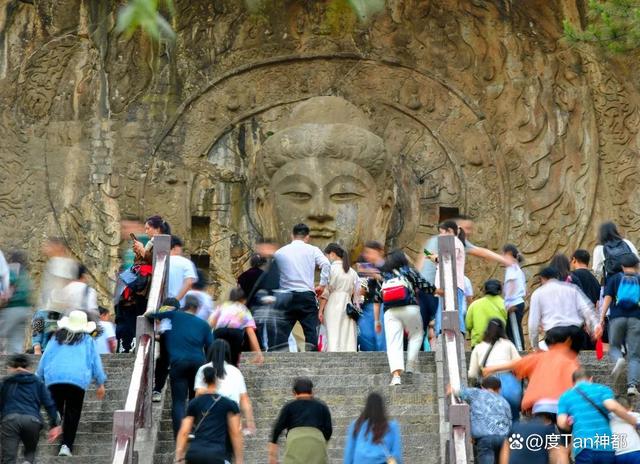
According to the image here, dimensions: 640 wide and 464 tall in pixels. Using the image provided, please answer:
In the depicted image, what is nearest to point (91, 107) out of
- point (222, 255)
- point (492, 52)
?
point (222, 255)

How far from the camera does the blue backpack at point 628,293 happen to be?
15789 mm

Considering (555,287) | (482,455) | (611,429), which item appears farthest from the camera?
(555,287)

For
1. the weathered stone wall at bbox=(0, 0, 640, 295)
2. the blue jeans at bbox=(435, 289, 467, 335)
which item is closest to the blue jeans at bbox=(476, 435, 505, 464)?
the blue jeans at bbox=(435, 289, 467, 335)

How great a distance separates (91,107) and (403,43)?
4.70m

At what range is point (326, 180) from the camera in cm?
2209

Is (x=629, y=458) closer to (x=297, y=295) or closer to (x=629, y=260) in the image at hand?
(x=629, y=260)

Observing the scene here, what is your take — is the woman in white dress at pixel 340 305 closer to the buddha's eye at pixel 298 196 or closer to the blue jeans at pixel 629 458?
the buddha's eye at pixel 298 196

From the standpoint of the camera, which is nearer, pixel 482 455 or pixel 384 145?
pixel 482 455

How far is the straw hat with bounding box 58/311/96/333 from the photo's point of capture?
1484cm

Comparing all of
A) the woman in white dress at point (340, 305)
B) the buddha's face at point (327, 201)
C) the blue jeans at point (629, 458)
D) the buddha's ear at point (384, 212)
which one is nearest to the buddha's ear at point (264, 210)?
the buddha's face at point (327, 201)

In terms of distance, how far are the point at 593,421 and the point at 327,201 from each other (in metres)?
9.65

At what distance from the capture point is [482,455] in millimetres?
13766

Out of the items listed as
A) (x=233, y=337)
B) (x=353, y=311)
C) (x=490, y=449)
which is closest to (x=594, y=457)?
(x=490, y=449)

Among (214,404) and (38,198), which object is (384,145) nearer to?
(38,198)
